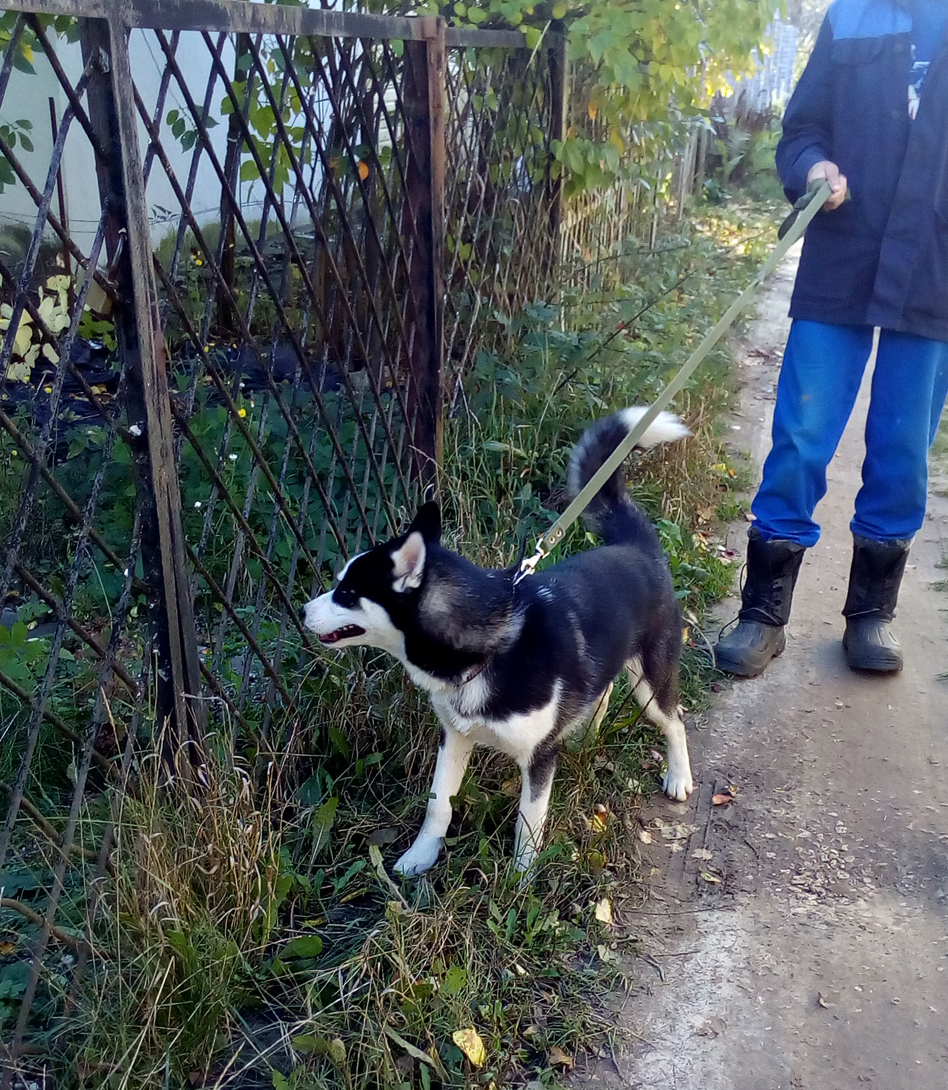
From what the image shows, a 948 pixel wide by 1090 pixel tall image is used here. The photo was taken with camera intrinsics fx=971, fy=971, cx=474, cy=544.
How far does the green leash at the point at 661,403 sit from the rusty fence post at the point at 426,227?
1091 mm

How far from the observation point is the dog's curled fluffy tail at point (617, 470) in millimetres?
2830

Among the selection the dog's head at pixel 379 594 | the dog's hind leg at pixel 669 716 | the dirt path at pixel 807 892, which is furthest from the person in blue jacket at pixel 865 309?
the dog's head at pixel 379 594

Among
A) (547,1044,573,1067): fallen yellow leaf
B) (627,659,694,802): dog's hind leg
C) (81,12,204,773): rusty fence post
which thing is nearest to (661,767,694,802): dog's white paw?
(627,659,694,802): dog's hind leg

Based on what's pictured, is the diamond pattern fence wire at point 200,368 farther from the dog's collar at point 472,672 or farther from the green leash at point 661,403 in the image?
the green leash at point 661,403

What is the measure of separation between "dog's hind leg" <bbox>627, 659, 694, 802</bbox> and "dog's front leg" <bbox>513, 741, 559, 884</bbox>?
17.9 inches

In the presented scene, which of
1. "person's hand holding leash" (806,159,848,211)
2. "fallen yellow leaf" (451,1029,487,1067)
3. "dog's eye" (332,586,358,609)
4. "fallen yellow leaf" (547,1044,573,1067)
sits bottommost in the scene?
"fallen yellow leaf" (547,1044,573,1067)

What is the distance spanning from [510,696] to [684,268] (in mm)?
5049

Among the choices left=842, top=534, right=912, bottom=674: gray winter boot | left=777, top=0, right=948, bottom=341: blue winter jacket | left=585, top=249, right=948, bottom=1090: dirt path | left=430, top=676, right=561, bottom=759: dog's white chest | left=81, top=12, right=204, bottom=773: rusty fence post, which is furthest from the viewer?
left=842, top=534, right=912, bottom=674: gray winter boot

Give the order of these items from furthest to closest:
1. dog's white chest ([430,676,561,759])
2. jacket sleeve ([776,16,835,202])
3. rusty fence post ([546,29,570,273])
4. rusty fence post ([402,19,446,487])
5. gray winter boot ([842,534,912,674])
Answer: rusty fence post ([546,29,570,273]) → gray winter boot ([842,534,912,674]) → rusty fence post ([402,19,446,487]) → jacket sleeve ([776,16,835,202]) → dog's white chest ([430,676,561,759])

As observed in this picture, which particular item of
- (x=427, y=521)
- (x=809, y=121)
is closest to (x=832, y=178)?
(x=809, y=121)

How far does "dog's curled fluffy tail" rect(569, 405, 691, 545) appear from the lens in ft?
9.29

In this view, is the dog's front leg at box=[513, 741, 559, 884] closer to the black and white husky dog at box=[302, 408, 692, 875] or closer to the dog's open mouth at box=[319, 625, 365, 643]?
the black and white husky dog at box=[302, 408, 692, 875]

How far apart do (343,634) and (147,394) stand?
29.3 inches

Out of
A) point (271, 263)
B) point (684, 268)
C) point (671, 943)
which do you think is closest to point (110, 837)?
point (671, 943)
